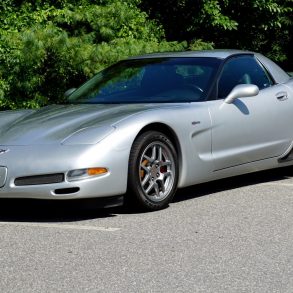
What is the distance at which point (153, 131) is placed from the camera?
24.6ft

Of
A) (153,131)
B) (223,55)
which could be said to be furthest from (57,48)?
(153,131)

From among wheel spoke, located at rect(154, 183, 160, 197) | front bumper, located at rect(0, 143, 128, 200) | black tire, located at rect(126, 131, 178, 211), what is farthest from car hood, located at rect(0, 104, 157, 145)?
wheel spoke, located at rect(154, 183, 160, 197)

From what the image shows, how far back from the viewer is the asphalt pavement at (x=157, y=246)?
515 cm

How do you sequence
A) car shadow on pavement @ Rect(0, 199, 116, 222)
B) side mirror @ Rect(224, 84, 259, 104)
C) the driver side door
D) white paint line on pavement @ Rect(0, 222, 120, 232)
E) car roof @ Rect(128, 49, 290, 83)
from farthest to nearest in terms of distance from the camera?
car roof @ Rect(128, 49, 290, 83)
side mirror @ Rect(224, 84, 259, 104)
the driver side door
car shadow on pavement @ Rect(0, 199, 116, 222)
white paint line on pavement @ Rect(0, 222, 120, 232)

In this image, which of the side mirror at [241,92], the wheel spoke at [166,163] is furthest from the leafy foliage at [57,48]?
the wheel spoke at [166,163]

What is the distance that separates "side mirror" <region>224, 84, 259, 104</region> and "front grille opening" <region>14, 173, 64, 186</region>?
198cm

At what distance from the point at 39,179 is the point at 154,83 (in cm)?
187

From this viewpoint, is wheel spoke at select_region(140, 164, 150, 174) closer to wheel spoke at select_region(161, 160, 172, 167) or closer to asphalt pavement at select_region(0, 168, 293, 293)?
wheel spoke at select_region(161, 160, 172, 167)

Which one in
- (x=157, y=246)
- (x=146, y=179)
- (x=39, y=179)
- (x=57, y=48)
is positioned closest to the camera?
(x=157, y=246)

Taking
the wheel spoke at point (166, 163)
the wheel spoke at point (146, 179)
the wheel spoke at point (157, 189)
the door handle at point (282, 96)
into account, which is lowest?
the wheel spoke at point (157, 189)

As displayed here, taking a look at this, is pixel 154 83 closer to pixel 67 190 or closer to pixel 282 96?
pixel 282 96

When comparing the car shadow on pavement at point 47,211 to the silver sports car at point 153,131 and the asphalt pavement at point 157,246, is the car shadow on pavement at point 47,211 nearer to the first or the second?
the asphalt pavement at point 157,246

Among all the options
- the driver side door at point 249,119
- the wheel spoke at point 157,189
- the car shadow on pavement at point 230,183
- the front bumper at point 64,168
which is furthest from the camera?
the car shadow on pavement at point 230,183

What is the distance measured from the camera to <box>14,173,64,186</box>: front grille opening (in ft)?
22.9
